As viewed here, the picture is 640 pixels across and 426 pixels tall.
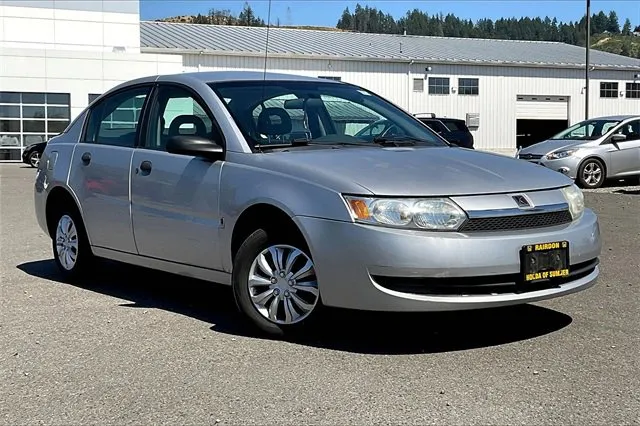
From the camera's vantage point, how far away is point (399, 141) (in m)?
5.96

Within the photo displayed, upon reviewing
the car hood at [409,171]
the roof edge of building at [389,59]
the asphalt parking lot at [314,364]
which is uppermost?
the roof edge of building at [389,59]

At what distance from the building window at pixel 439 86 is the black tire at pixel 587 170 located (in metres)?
26.1

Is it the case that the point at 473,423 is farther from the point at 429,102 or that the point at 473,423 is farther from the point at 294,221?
the point at 429,102

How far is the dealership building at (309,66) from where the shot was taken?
118ft

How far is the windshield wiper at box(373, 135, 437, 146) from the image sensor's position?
19.3ft

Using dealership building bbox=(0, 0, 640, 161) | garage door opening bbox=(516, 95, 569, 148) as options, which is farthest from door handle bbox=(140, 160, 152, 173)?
garage door opening bbox=(516, 95, 569, 148)

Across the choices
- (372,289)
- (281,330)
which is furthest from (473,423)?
(281,330)

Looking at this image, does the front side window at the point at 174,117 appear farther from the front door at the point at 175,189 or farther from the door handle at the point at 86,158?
the door handle at the point at 86,158

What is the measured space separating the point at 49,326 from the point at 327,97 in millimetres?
2528

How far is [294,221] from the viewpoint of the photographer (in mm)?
4988

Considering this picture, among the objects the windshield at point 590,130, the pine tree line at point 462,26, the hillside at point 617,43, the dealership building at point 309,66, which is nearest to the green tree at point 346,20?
the pine tree line at point 462,26

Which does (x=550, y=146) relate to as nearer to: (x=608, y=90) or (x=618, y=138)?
(x=618, y=138)

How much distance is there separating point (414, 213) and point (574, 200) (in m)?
1.23

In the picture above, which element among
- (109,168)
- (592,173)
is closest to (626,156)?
(592,173)
